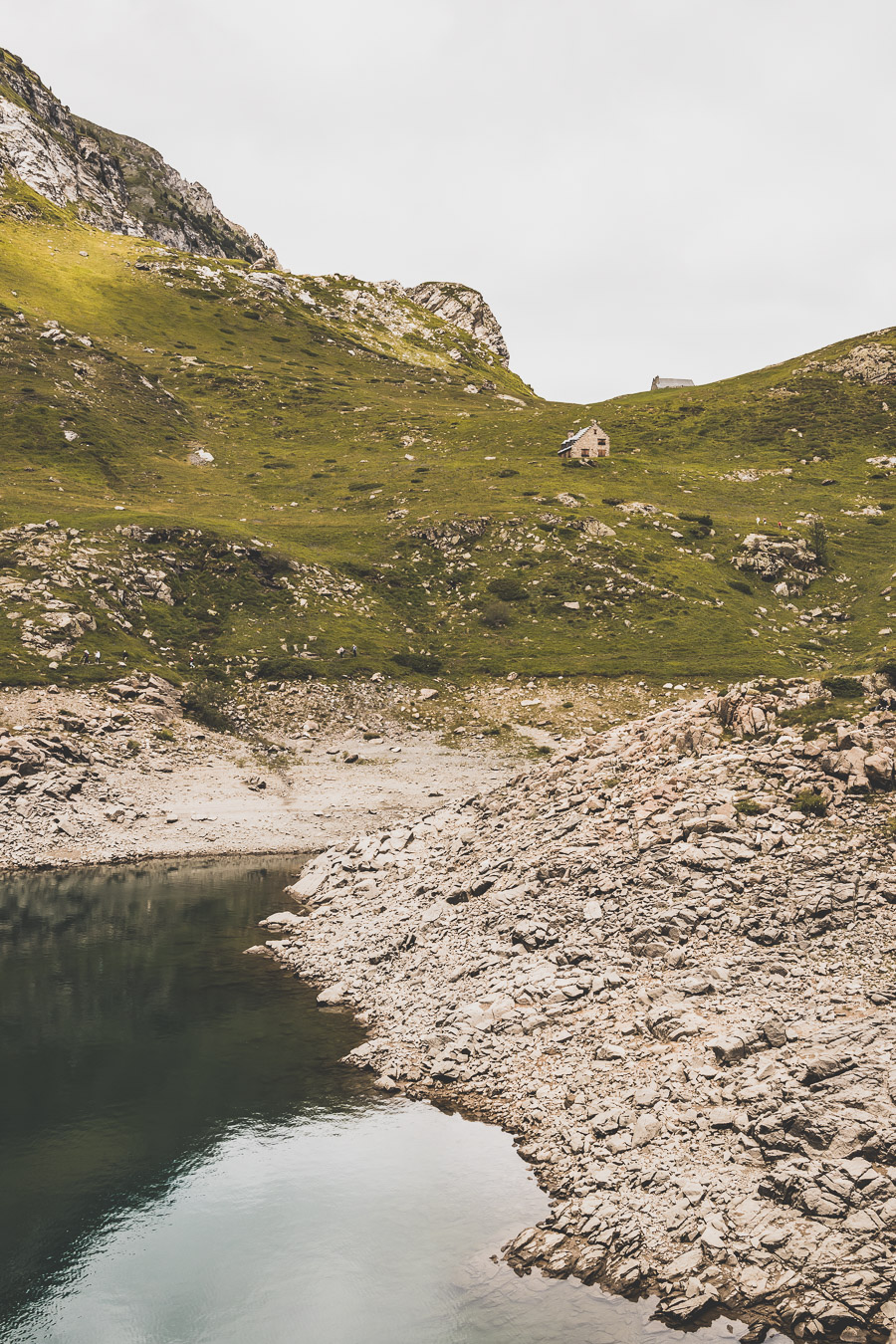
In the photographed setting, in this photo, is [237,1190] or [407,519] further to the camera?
[407,519]

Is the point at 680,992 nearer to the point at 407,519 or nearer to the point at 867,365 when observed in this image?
the point at 407,519

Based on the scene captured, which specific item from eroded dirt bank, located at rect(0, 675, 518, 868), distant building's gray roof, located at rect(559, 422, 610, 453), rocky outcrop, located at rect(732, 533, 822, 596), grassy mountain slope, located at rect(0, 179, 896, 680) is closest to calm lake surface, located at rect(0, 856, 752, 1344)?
eroded dirt bank, located at rect(0, 675, 518, 868)

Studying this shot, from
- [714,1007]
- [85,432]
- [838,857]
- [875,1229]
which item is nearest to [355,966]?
[714,1007]

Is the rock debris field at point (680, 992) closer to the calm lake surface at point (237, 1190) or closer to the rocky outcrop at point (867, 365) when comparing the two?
the calm lake surface at point (237, 1190)

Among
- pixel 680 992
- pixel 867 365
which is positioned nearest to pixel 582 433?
pixel 867 365

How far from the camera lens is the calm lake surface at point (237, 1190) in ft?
59.4

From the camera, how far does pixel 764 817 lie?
103 feet

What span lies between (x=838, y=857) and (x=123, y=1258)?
965 inches

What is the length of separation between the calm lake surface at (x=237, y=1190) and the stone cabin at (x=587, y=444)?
436 ft

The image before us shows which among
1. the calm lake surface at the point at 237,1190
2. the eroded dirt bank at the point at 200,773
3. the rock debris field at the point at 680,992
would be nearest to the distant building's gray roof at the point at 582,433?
the eroded dirt bank at the point at 200,773

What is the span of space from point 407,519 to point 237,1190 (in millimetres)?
110788

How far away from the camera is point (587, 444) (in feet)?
508

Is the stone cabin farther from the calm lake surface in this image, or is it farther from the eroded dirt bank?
the calm lake surface

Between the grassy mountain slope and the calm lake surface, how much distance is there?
30119 mm
